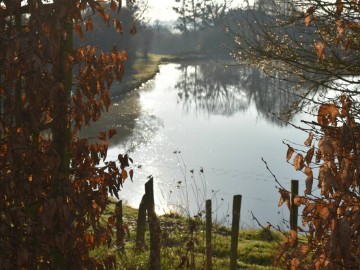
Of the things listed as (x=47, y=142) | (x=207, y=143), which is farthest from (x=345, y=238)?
(x=207, y=143)

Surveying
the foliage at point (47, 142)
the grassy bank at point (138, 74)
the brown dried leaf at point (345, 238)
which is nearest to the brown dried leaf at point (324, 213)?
the brown dried leaf at point (345, 238)

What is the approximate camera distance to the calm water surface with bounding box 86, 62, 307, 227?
1708cm

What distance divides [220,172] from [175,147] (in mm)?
4469

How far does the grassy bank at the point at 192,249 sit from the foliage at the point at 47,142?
7.68 ft

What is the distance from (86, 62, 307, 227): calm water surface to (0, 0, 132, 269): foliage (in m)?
4.13

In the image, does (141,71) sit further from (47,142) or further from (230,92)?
(47,142)

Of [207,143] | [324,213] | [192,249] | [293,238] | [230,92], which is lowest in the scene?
[207,143]

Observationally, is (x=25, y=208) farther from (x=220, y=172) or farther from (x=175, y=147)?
(x=175, y=147)

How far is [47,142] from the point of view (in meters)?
4.09

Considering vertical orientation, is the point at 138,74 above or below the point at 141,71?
below

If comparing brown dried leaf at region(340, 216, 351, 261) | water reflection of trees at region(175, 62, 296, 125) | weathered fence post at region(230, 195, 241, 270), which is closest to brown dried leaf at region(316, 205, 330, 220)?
brown dried leaf at region(340, 216, 351, 261)

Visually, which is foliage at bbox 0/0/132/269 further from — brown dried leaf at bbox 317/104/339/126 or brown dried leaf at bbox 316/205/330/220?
brown dried leaf at bbox 316/205/330/220

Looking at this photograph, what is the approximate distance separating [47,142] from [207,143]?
68.8 feet

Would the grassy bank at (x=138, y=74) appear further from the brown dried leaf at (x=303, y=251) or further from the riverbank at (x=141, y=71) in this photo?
the brown dried leaf at (x=303, y=251)
